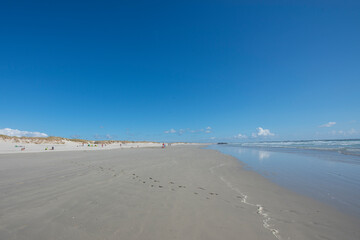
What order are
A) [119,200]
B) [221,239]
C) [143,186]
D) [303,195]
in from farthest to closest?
[143,186] < [303,195] < [119,200] < [221,239]

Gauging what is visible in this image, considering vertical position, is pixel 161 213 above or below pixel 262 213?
above

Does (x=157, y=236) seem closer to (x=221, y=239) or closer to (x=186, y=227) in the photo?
(x=186, y=227)

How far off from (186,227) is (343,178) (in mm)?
9285

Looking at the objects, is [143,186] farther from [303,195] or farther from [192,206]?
[303,195]

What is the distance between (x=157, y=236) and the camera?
298 cm

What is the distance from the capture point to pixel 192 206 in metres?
4.39

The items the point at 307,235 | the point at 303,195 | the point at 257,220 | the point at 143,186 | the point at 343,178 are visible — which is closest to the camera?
the point at 307,235

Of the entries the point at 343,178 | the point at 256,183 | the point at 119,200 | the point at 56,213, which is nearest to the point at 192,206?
the point at 119,200

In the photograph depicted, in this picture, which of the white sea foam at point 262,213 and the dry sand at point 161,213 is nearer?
the dry sand at point 161,213

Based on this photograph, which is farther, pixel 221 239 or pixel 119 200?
pixel 119 200

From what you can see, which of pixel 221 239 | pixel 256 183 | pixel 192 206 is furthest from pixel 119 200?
pixel 256 183

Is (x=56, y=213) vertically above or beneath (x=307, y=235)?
above

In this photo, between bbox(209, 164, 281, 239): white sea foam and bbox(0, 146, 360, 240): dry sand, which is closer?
bbox(0, 146, 360, 240): dry sand

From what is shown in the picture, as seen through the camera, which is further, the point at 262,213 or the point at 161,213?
the point at 262,213
